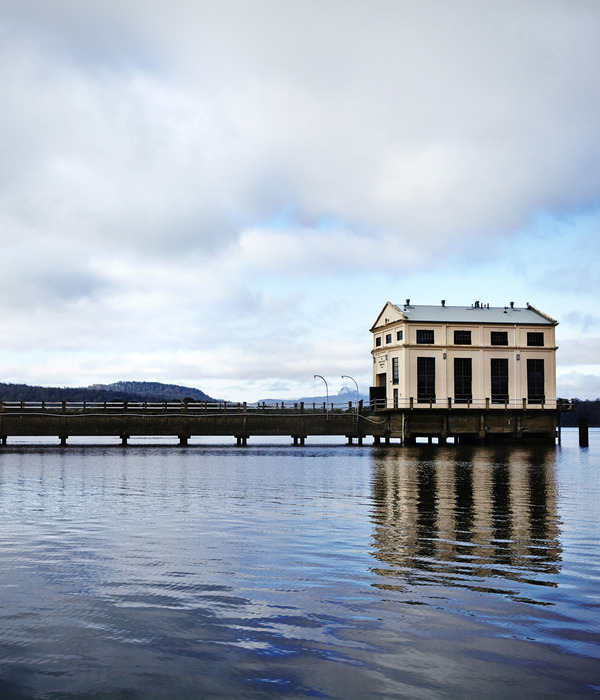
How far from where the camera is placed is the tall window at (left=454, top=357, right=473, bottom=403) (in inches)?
2867

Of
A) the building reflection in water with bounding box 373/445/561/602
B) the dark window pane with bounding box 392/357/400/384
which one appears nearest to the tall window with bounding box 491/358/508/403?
the dark window pane with bounding box 392/357/400/384

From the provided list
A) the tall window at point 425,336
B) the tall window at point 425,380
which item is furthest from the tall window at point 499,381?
the tall window at point 425,336

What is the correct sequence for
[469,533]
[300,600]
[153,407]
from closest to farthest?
[300,600], [469,533], [153,407]

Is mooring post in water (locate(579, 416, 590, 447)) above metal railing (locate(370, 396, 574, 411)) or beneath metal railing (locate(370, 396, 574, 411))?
beneath

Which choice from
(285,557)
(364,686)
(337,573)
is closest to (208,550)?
(285,557)

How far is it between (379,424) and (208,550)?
2412 inches

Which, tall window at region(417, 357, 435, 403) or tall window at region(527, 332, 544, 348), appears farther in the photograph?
tall window at region(527, 332, 544, 348)

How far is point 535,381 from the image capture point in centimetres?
7438

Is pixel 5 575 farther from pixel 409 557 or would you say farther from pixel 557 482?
pixel 557 482

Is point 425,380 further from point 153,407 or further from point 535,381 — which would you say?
point 153,407

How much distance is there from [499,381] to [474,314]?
28.5 ft

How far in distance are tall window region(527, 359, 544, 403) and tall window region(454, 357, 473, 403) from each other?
7145 millimetres

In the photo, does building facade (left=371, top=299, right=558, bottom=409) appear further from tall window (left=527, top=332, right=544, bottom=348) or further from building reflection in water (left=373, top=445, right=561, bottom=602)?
building reflection in water (left=373, top=445, right=561, bottom=602)

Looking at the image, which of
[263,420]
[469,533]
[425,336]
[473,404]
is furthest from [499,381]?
[469,533]
